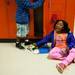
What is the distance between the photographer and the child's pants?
9.07 feet

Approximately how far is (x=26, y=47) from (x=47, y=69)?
2.77 ft

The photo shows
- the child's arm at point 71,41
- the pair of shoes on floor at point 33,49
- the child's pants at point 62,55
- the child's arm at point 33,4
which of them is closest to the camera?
the child's pants at point 62,55

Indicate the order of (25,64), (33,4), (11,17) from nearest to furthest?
(25,64) < (33,4) < (11,17)

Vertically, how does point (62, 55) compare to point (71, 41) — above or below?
below

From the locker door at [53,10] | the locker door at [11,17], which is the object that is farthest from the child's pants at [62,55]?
the locker door at [11,17]

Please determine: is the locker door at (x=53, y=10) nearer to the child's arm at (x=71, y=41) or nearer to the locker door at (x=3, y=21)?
the child's arm at (x=71, y=41)

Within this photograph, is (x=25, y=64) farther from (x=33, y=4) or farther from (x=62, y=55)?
(x=33, y=4)

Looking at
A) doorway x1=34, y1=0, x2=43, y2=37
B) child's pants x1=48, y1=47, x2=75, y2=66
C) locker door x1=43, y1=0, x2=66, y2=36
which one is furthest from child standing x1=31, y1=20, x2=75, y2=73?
doorway x1=34, y1=0, x2=43, y2=37

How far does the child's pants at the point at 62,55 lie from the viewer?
9.07ft

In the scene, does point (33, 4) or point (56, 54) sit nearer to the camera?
A: point (56, 54)

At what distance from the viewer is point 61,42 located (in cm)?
314

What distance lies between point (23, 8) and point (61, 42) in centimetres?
77

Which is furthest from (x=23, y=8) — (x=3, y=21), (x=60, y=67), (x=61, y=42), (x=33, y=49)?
(x=60, y=67)

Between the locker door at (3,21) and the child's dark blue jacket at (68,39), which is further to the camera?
the locker door at (3,21)
